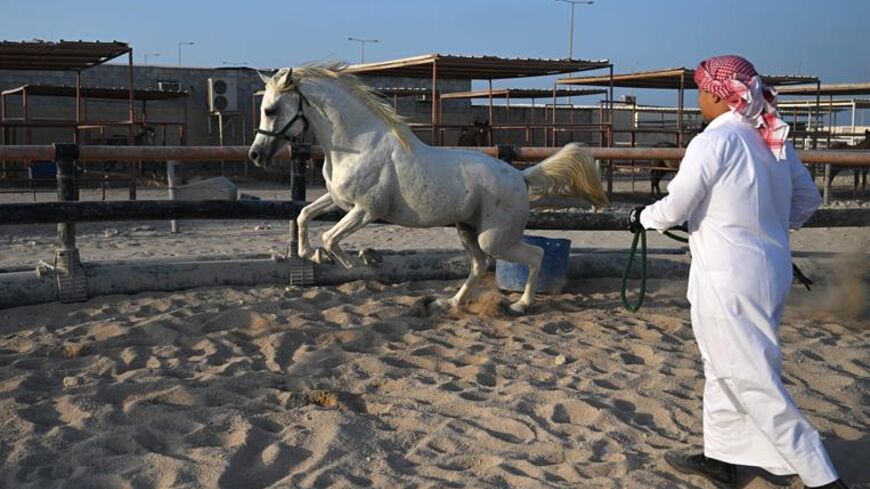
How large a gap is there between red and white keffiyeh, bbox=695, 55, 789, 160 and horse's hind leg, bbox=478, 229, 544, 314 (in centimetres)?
291

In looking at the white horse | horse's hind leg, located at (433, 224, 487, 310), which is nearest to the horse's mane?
the white horse

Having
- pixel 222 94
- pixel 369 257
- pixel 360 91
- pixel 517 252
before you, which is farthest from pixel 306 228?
pixel 222 94

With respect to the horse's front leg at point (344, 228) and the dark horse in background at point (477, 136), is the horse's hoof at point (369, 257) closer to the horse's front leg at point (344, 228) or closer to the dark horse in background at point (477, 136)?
the horse's front leg at point (344, 228)

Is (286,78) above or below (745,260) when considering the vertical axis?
above

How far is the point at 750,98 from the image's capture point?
3.13 metres

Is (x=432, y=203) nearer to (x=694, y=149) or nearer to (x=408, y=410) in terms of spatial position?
(x=408, y=410)

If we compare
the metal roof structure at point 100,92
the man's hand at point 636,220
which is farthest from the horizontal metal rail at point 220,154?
the metal roof structure at point 100,92

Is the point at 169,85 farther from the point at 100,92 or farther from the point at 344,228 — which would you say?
the point at 344,228

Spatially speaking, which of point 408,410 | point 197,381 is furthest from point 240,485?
point 197,381

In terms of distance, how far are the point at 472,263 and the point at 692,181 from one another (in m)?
3.34

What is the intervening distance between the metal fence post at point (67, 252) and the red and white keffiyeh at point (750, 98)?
4616 millimetres

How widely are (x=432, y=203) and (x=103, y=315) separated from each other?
232cm

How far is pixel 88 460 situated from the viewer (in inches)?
135

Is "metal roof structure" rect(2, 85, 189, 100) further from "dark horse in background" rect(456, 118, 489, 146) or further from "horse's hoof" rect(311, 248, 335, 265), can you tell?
"horse's hoof" rect(311, 248, 335, 265)
